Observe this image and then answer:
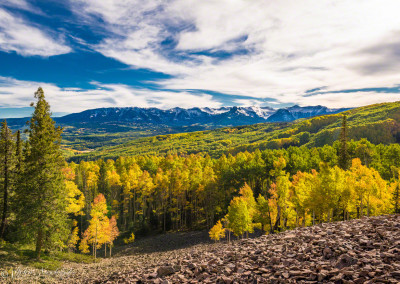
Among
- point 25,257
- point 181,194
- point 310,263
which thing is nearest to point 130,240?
point 181,194

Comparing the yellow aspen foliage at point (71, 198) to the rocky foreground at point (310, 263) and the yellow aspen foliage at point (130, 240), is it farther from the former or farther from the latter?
the rocky foreground at point (310, 263)

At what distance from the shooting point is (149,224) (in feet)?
215

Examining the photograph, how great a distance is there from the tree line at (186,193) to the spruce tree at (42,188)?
0.33ft

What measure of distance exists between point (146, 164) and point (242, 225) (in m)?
58.4

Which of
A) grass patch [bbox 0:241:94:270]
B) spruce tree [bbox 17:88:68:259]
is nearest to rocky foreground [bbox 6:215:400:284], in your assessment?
grass patch [bbox 0:241:94:270]

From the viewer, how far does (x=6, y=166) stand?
3059 centimetres

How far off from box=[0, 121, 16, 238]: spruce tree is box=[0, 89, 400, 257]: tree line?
11 cm

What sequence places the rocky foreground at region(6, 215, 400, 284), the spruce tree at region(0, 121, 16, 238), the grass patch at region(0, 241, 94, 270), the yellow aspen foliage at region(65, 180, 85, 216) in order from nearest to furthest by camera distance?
1. the rocky foreground at region(6, 215, 400, 284)
2. the grass patch at region(0, 241, 94, 270)
3. the spruce tree at region(0, 121, 16, 238)
4. the yellow aspen foliage at region(65, 180, 85, 216)

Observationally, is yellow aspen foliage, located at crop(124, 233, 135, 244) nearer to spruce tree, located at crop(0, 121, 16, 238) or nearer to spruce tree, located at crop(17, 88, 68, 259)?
spruce tree, located at crop(0, 121, 16, 238)

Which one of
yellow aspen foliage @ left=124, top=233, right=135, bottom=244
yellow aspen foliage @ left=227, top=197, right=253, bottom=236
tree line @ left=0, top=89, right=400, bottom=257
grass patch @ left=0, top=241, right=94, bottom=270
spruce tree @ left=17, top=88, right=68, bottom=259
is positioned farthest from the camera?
yellow aspen foliage @ left=124, top=233, right=135, bottom=244

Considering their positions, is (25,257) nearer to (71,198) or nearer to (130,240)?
(71,198)

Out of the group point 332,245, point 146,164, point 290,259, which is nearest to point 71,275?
point 290,259

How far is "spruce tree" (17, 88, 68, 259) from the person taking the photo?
26078 millimetres

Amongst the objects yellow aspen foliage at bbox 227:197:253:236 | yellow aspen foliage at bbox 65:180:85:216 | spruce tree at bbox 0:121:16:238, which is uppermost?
spruce tree at bbox 0:121:16:238
